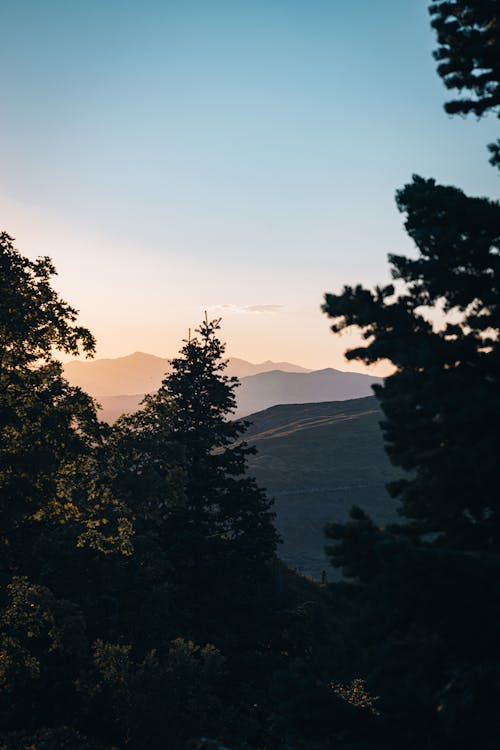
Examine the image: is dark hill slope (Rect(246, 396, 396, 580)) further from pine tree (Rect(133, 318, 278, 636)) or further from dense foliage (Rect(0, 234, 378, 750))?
dense foliage (Rect(0, 234, 378, 750))

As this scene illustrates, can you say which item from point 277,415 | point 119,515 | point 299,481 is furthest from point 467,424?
point 277,415

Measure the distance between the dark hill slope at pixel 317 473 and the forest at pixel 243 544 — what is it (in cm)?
4320

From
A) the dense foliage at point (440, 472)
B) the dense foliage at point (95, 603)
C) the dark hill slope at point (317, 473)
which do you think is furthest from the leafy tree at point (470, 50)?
the dark hill slope at point (317, 473)

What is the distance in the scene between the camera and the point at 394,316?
24.2ft

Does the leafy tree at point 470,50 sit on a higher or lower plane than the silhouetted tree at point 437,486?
higher

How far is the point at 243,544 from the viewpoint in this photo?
22.1 meters

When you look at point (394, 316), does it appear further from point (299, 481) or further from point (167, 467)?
point (299, 481)

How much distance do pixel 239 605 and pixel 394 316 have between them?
1692cm

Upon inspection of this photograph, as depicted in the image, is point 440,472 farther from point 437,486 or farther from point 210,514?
point 210,514

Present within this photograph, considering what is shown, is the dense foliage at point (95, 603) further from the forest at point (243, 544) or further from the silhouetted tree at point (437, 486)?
the silhouetted tree at point (437, 486)

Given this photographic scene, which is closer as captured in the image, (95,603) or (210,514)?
(95,603)

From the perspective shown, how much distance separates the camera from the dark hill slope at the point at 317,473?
8006 cm

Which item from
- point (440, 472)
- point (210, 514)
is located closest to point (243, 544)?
point (210, 514)

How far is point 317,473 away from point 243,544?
294 ft
